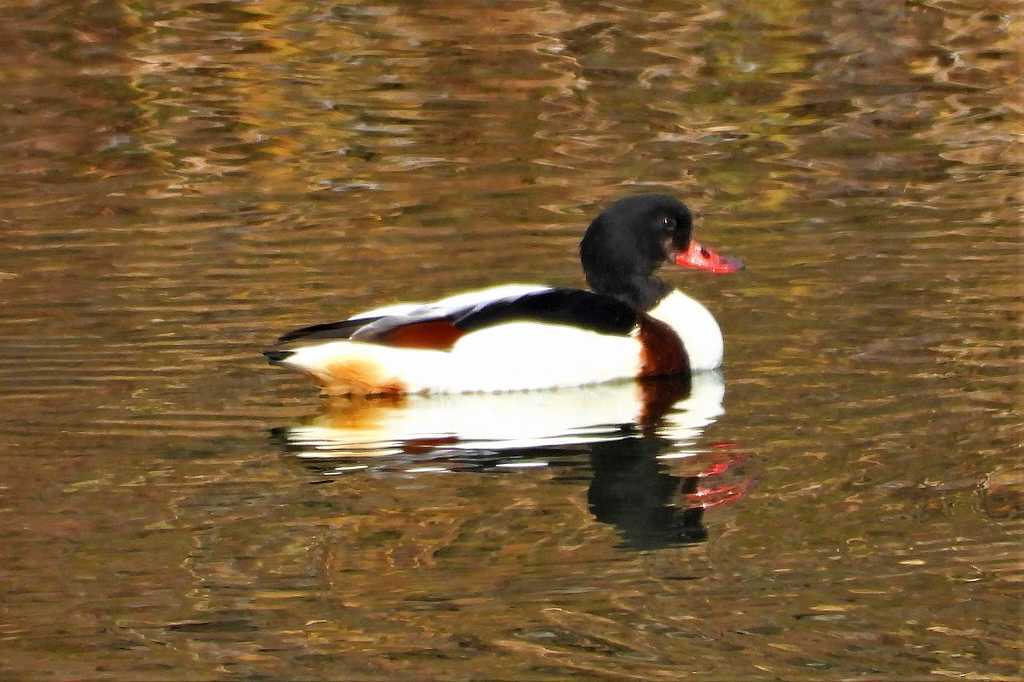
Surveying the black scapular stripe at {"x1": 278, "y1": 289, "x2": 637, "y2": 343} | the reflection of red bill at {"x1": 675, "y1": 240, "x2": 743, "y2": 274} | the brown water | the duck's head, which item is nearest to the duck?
the black scapular stripe at {"x1": 278, "y1": 289, "x2": 637, "y2": 343}

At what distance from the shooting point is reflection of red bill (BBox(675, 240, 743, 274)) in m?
11.0

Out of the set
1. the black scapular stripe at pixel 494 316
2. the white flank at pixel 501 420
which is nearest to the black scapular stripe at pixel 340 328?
the black scapular stripe at pixel 494 316

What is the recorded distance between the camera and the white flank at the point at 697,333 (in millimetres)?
10461

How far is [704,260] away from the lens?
11.1 meters

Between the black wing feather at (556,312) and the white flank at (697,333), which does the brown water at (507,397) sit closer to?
the white flank at (697,333)

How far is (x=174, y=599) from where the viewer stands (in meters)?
7.34

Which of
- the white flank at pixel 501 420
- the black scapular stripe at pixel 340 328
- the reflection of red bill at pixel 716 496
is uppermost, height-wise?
the black scapular stripe at pixel 340 328

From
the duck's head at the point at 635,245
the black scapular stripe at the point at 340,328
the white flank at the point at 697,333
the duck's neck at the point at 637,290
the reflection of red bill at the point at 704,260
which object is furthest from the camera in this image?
the reflection of red bill at the point at 704,260

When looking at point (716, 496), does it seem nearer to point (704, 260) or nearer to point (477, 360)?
point (477, 360)

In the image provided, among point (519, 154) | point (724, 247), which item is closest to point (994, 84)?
point (519, 154)

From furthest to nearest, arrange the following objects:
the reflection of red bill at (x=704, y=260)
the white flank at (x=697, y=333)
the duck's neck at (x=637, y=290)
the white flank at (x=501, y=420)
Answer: the reflection of red bill at (x=704, y=260)
the duck's neck at (x=637, y=290)
the white flank at (x=697, y=333)
the white flank at (x=501, y=420)

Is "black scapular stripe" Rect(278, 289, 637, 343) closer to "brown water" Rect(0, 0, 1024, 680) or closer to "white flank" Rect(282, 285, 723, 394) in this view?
"white flank" Rect(282, 285, 723, 394)

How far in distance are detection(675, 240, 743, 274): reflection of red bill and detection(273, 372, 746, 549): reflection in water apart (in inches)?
29.6

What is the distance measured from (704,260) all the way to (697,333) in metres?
0.72
